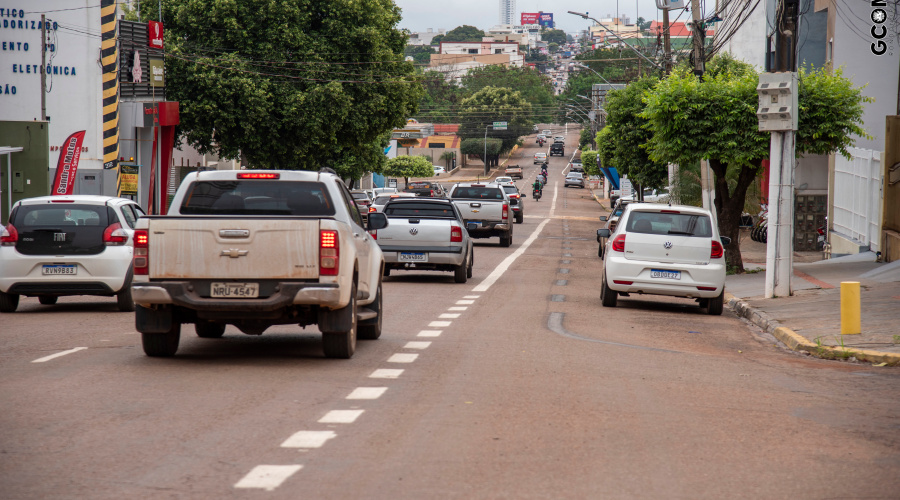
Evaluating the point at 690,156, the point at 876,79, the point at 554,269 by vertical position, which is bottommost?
the point at 554,269

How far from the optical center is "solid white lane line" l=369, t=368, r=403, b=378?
31.8ft

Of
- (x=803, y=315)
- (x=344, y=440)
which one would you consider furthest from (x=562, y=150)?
(x=344, y=440)

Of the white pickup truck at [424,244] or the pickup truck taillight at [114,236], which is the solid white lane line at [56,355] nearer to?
the pickup truck taillight at [114,236]

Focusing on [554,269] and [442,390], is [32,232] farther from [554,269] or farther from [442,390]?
[554,269]

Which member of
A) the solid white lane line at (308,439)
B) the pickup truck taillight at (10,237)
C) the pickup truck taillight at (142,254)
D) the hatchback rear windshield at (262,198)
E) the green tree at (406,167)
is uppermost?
the green tree at (406,167)

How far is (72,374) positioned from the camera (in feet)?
31.7

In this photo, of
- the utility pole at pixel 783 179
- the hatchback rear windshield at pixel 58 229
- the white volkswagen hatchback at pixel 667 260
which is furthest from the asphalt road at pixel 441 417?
the utility pole at pixel 783 179

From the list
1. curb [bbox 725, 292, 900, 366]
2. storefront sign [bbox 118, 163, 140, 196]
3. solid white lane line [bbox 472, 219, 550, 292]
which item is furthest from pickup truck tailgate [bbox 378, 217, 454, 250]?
storefront sign [bbox 118, 163, 140, 196]

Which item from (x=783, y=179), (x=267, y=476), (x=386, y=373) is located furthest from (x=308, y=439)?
(x=783, y=179)

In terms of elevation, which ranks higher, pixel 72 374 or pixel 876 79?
pixel 876 79

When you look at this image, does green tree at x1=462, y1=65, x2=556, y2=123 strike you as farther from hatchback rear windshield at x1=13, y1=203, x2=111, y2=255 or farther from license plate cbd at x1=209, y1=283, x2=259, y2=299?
license plate cbd at x1=209, y1=283, x2=259, y2=299

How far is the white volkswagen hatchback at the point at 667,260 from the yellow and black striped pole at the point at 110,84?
23.1m

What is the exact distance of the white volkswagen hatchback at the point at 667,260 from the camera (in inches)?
691

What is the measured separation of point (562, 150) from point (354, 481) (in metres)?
155
